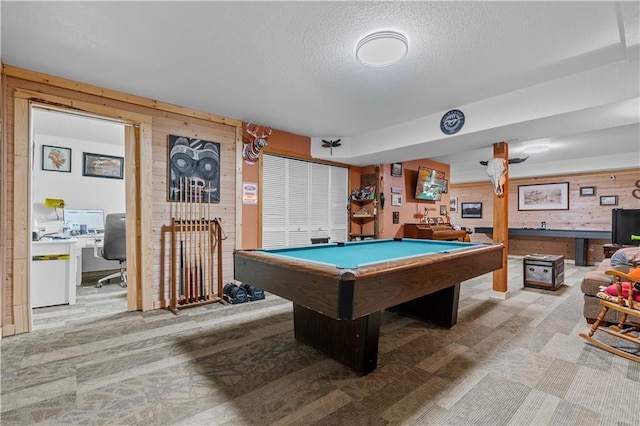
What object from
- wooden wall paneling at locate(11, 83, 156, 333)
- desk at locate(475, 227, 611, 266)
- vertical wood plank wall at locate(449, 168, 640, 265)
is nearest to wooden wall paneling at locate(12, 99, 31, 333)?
wooden wall paneling at locate(11, 83, 156, 333)

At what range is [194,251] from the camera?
3.95 m

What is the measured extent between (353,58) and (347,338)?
2.37 m

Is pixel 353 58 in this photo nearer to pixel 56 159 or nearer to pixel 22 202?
pixel 22 202

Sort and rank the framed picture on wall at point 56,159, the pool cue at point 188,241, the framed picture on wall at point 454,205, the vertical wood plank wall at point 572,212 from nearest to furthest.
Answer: the pool cue at point 188,241 → the framed picture on wall at point 56,159 → the vertical wood plank wall at point 572,212 → the framed picture on wall at point 454,205

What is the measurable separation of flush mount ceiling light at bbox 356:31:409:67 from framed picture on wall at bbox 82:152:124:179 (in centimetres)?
566

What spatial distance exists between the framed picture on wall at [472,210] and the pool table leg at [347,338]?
843 cm

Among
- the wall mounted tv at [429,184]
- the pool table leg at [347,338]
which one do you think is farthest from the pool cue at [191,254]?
the wall mounted tv at [429,184]

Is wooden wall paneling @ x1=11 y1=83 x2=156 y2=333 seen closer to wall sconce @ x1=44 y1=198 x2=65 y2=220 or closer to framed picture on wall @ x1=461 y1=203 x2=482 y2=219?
wall sconce @ x1=44 y1=198 x2=65 y2=220

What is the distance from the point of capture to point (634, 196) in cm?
661

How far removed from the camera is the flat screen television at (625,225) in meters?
5.50

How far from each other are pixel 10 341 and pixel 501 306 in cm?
527

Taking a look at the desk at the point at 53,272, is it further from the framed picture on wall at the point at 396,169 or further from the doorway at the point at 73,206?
the framed picture on wall at the point at 396,169

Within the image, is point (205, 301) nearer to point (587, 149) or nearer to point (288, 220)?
point (288, 220)

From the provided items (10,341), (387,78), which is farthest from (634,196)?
(10,341)
